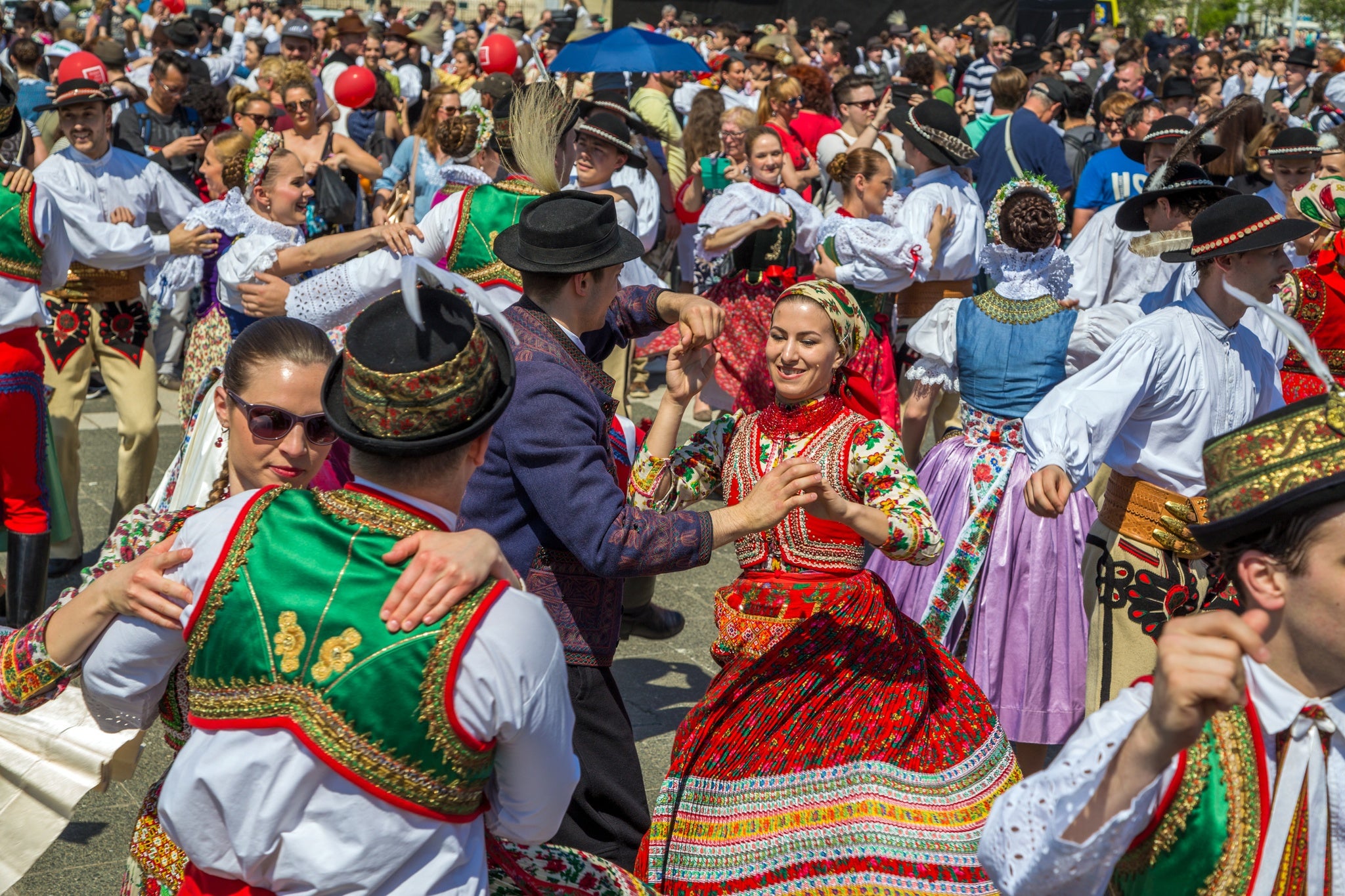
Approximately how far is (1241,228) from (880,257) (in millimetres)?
3786

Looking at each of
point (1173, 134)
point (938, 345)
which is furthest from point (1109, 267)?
point (938, 345)

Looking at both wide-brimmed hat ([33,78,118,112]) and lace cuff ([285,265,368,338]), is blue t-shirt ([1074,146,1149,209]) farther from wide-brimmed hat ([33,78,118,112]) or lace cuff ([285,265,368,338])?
wide-brimmed hat ([33,78,118,112])

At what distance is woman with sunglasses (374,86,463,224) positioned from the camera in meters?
8.24

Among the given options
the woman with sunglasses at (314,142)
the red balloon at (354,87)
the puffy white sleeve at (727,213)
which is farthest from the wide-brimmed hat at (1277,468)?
the red balloon at (354,87)

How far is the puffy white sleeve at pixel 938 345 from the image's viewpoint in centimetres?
539

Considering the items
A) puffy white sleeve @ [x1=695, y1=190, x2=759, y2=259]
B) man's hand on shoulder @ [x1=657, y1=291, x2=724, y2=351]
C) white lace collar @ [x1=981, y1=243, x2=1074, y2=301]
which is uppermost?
man's hand on shoulder @ [x1=657, y1=291, x2=724, y2=351]

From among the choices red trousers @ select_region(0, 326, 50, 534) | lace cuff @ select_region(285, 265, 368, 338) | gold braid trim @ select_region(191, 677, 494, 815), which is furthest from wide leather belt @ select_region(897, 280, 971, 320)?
gold braid trim @ select_region(191, 677, 494, 815)

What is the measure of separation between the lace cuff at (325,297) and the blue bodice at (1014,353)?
2.23m

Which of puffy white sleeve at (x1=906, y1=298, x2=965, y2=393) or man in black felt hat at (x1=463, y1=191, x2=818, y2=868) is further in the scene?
puffy white sleeve at (x1=906, y1=298, x2=965, y2=393)

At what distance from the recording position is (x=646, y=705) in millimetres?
5047

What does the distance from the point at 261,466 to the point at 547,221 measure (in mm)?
944

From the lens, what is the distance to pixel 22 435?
5.11m

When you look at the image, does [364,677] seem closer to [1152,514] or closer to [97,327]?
[1152,514]

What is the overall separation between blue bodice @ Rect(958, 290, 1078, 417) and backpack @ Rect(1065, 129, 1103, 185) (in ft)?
21.5
